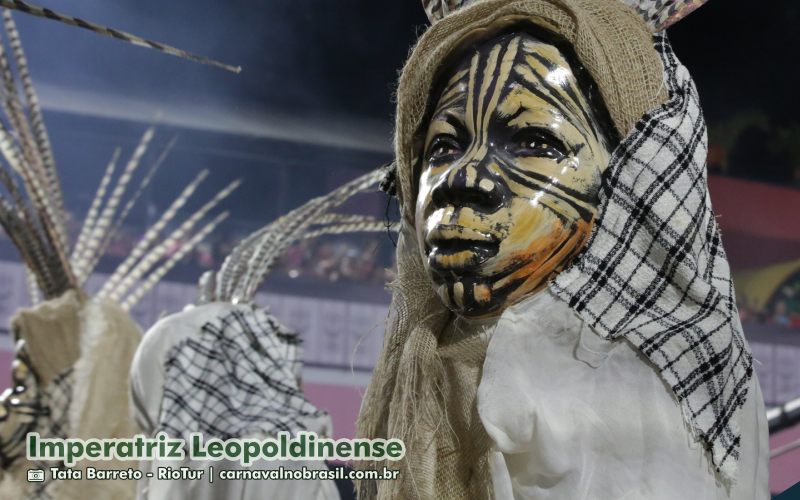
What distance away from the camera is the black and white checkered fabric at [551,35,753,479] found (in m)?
1.15

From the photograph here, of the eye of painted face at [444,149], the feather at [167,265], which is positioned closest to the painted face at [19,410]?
the feather at [167,265]

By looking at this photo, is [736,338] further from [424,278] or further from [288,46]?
[288,46]

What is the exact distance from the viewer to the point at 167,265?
132 inches

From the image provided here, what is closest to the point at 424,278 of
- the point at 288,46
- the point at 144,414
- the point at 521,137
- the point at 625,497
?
the point at 521,137

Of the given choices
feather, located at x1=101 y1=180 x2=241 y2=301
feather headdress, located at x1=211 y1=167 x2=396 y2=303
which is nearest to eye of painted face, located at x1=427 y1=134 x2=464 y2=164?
feather headdress, located at x1=211 y1=167 x2=396 y2=303

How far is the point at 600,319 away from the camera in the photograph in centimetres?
117

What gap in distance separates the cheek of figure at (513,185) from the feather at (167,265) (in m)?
2.03

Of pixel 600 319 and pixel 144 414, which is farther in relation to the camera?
pixel 144 414

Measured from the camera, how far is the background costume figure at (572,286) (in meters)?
1.14

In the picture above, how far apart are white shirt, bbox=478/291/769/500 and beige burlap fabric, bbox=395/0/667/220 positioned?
0.25 meters

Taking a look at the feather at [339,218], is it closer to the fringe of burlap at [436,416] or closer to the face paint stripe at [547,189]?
the fringe of burlap at [436,416]

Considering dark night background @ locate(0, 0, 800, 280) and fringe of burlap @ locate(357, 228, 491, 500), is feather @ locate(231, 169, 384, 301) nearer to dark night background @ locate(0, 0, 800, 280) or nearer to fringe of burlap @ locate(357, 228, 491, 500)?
dark night background @ locate(0, 0, 800, 280)

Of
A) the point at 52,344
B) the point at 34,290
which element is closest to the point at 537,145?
the point at 52,344

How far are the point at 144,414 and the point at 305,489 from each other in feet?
1.54
